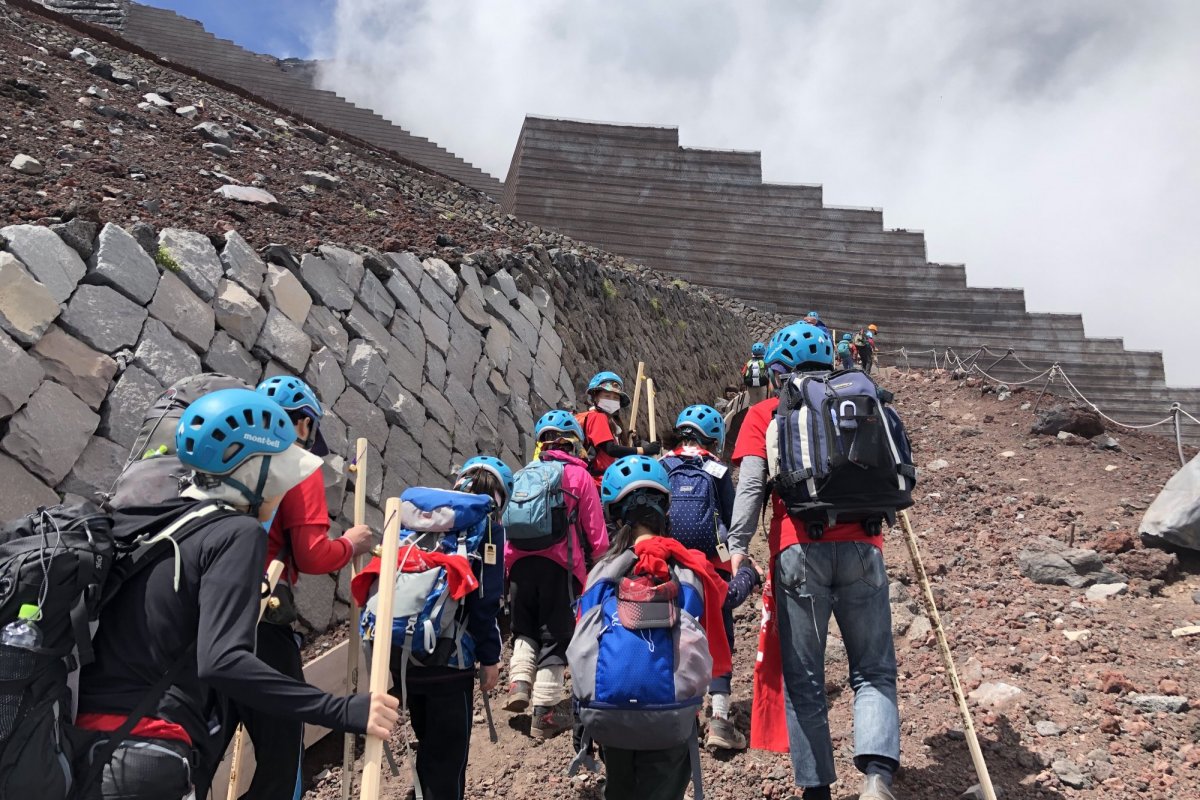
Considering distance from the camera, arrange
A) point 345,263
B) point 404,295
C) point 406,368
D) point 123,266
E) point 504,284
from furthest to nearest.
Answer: point 504,284 < point 404,295 < point 406,368 < point 345,263 < point 123,266

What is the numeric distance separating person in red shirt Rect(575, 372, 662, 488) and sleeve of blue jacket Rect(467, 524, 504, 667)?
237 centimetres

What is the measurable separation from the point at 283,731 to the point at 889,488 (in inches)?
98.7

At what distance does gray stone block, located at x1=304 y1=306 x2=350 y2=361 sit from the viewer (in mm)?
6039

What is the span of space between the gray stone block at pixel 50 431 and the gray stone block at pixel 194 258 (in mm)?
1253

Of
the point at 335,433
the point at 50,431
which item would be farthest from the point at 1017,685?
the point at 50,431

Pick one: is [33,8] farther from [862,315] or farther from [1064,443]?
[862,315]

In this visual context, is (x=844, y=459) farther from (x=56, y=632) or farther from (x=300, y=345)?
(x=300, y=345)

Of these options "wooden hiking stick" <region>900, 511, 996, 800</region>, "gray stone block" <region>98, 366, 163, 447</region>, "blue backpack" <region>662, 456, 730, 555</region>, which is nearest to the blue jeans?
"wooden hiking stick" <region>900, 511, 996, 800</region>

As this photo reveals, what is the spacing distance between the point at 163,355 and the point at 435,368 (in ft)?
8.64

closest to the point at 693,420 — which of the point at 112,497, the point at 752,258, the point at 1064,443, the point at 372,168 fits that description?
the point at 112,497

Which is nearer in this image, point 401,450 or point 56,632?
point 56,632

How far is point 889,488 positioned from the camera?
3289 mm

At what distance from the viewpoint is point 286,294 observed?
593 centimetres

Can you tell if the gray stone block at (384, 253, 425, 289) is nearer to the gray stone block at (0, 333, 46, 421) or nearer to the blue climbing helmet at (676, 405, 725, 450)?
the blue climbing helmet at (676, 405, 725, 450)
